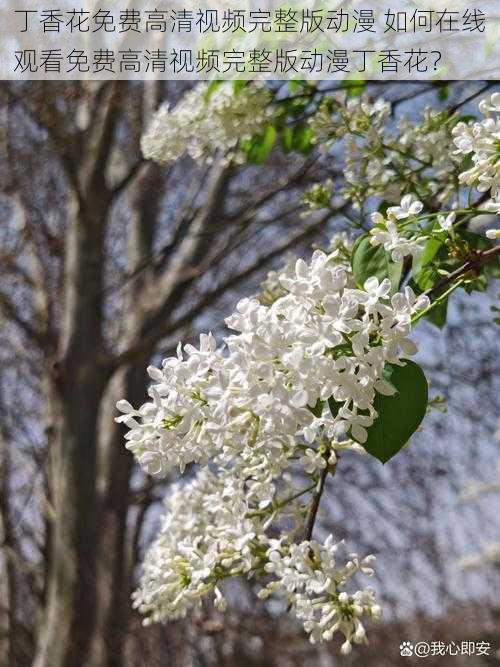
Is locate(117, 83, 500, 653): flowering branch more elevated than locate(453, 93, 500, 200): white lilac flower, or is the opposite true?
locate(453, 93, 500, 200): white lilac flower

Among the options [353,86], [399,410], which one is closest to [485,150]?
[399,410]

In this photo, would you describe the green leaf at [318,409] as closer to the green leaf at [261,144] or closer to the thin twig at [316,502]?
the thin twig at [316,502]

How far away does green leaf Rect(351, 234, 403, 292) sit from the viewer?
2.41 ft

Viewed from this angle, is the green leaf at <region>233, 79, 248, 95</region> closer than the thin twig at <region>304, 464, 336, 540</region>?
No

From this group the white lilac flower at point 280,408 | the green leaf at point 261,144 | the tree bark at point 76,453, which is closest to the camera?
the white lilac flower at point 280,408

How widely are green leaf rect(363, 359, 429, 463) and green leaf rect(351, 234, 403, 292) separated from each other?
9 centimetres

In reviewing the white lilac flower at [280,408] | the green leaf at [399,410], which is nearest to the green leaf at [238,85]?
the white lilac flower at [280,408]

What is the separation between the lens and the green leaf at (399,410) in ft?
2.17

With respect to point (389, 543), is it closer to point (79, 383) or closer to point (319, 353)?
point (79, 383)

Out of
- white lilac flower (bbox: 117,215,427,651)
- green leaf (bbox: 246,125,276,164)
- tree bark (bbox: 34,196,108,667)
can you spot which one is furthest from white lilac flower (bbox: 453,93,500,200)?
tree bark (bbox: 34,196,108,667)

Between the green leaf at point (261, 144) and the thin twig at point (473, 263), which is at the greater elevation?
the thin twig at point (473, 263)

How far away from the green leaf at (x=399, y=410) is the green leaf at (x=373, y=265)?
91 millimetres

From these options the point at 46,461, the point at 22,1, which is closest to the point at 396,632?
the point at 46,461

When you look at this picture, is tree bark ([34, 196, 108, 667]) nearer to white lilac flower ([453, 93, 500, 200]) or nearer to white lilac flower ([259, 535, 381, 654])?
white lilac flower ([259, 535, 381, 654])
